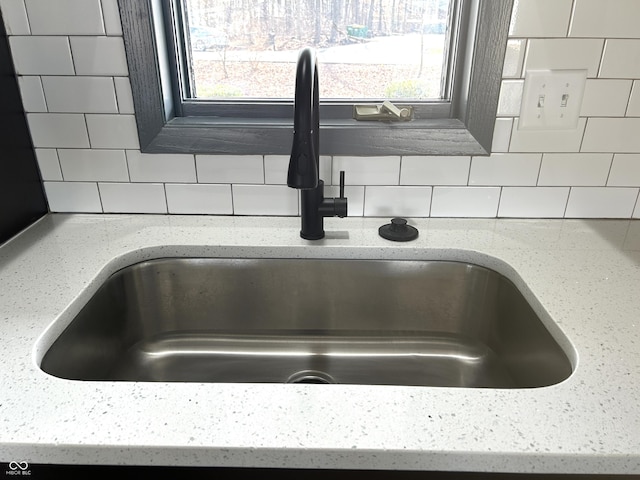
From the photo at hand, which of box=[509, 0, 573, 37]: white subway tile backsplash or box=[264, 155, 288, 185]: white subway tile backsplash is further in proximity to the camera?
box=[264, 155, 288, 185]: white subway tile backsplash

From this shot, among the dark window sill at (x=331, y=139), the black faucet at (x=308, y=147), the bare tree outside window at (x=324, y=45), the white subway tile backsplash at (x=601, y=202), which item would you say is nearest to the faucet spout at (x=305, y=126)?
the black faucet at (x=308, y=147)

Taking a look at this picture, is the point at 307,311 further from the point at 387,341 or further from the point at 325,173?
the point at 325,173

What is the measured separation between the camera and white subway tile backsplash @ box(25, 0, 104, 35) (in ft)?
2.93

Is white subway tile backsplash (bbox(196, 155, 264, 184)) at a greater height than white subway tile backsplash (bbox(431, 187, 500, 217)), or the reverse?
white subway tile backsplash (bbox(196, 155, 264, 184))

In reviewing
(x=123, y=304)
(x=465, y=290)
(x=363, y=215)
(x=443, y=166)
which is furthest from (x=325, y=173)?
(x=123, y=304)

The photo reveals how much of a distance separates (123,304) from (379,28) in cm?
77

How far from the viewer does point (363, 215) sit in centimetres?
105

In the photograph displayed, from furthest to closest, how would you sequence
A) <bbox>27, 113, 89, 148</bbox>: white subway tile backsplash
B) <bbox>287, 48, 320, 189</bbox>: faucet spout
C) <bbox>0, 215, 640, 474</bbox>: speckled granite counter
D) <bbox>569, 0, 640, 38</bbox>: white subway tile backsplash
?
1. <bbox>27, 113, 89, 148</bbox>: white subway tile backsplash
2. <bbox>569, 0, 640, 38</bbox>: white subway tile backsplash
3. <bbox>287, 48, 320, 189</bbox>: faucet spout
4. <bbox>0, 215, 640, 474</bbox>: speckled granite counter

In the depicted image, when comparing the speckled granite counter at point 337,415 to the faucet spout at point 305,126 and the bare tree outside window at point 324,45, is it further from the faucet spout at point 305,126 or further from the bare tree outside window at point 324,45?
the bare tree outside window at point 324,45

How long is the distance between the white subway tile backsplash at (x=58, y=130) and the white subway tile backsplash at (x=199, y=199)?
200mm

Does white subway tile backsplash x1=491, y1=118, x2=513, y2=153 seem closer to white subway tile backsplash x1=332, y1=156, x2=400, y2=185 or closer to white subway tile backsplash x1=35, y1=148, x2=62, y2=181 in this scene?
white subway tile backsplash x1=332, y1=156, x2=400, y2=185

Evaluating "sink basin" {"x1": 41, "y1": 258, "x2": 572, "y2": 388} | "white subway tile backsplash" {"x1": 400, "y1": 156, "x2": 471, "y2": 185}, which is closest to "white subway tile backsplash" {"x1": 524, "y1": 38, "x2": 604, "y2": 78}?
"white subway tile backsplash" {"x1": 400, "y1": 156, "x2": 471, "y2": 185}

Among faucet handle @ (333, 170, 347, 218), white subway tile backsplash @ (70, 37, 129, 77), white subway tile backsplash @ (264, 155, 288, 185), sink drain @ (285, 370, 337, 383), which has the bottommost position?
sink drain @ (285, 370, 337, 383)

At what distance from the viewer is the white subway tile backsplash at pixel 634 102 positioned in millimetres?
932
